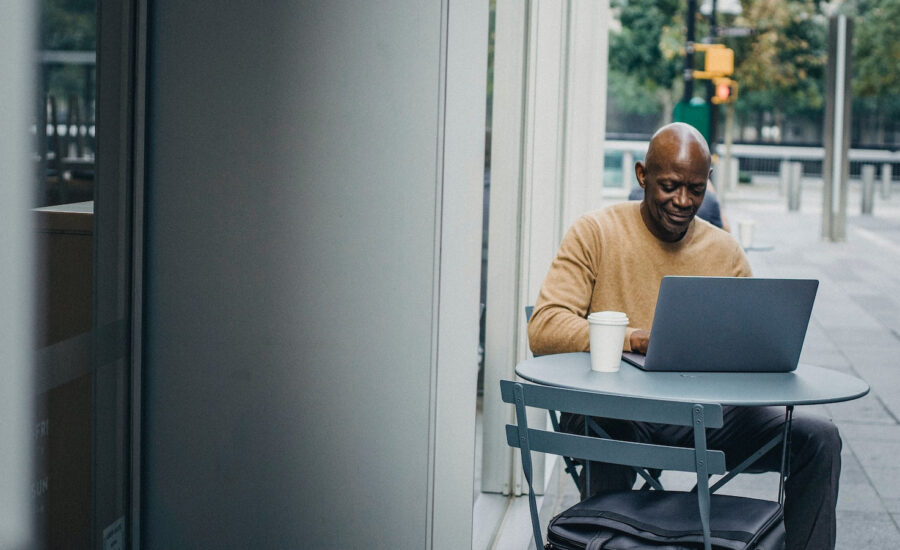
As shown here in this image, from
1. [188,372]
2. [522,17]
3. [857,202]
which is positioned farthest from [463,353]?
[857,202]

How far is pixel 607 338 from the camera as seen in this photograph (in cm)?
317

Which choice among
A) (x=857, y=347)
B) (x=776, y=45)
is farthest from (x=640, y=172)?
(x=776, y=45)

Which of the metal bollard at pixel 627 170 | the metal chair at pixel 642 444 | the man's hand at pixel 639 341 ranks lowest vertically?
the metal chair at pixel 642 444

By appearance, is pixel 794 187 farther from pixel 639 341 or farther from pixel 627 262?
pixel 639 341

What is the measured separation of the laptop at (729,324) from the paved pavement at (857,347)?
1.68 m

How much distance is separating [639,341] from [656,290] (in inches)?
15.2

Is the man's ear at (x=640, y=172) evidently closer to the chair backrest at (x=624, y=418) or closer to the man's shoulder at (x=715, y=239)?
the man's shoulder at (x=715, y=239)

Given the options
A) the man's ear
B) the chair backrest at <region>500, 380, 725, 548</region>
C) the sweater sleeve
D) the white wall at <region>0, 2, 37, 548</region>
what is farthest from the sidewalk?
the white wall at <region>0, 2, 37, 548</region>

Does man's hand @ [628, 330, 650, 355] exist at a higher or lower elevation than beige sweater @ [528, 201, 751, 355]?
lower

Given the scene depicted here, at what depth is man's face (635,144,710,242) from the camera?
3.53 metres

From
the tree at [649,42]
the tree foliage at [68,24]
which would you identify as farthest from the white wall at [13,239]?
the tree at [649,42]

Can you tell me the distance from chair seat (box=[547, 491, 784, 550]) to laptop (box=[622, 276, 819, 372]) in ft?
1.36

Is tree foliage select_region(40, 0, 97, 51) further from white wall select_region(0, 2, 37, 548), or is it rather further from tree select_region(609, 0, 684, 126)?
tree select_region(609, 0, 684, 126)

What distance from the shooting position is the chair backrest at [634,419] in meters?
2.63
